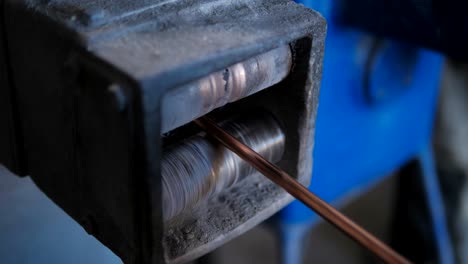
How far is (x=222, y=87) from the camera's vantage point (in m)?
0.48

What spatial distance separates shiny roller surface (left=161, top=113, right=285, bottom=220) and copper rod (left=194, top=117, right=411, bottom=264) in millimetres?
19

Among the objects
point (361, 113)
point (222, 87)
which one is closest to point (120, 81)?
point (222, 87)

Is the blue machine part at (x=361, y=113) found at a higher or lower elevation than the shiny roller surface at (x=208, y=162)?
lower

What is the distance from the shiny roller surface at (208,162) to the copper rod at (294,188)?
2 centimetres

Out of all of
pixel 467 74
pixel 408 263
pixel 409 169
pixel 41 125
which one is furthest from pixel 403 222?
pixel 41 125

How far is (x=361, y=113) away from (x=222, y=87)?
0.74 metres

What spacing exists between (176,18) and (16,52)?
0.43 ft

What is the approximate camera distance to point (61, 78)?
1.45 ft

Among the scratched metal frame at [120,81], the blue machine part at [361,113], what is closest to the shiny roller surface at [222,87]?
the scratched metal frame at [120,81]

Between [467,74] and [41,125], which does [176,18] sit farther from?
[467,74]

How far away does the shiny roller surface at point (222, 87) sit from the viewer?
1.48 feet

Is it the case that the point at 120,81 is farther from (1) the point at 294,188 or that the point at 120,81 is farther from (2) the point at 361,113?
(2) the point at 361,113

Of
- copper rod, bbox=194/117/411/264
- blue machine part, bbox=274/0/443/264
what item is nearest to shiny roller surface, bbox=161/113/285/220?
copper rod, bbox=194/117/411/264

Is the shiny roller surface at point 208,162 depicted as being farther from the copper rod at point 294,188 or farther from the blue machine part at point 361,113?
the blue machine part at point 361,113
